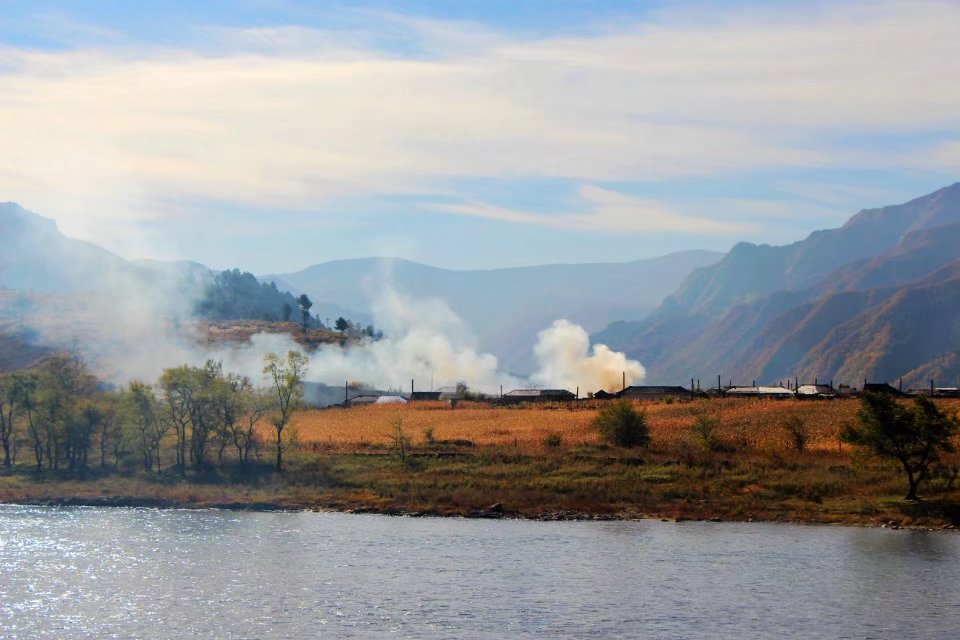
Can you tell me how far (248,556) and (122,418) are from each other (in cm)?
5190

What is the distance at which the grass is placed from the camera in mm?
92562

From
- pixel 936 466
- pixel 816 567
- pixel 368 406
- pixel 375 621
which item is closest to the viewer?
pixel 375 621

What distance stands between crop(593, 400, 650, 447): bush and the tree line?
31450mm

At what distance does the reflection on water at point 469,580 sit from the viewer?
170 ft

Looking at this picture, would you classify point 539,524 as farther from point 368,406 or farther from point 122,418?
point 368,406

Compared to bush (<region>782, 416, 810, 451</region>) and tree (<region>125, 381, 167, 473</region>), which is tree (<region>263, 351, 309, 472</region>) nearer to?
tree (<region>125, 381, 167, 473</region>)

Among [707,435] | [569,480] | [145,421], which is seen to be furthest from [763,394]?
[145,421]

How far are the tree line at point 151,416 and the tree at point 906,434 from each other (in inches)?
2058

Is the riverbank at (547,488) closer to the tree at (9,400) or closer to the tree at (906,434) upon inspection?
the tree at (906,434)

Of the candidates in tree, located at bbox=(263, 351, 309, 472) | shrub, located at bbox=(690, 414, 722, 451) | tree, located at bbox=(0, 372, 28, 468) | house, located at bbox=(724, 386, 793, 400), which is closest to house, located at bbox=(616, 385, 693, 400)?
house, located at bbox=(724, 386, 793, 400)

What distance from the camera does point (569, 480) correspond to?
103m

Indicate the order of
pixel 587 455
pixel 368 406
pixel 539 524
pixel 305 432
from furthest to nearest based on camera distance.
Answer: pixel 368 406 < pixel 305 432 < pixel 587 455 < pixel 539 524

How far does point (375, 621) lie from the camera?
52281 millimetres

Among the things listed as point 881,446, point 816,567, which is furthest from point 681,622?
point 881,446
